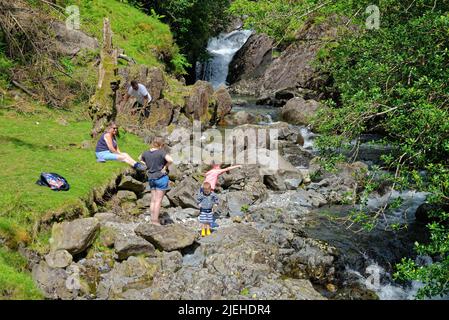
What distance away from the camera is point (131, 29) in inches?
1181

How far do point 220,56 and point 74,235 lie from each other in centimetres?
4113

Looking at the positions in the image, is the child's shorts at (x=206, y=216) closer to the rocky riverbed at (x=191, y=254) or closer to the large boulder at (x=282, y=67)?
the rocky riverbed at (x=191, y=254)

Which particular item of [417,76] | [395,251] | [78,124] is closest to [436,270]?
[417,76]

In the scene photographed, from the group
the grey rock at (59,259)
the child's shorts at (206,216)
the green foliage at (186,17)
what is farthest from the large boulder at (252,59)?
the grey rock at (59,259)

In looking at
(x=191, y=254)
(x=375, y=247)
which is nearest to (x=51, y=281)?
(x=191, y=254)

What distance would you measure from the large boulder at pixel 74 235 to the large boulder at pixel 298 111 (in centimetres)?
2108

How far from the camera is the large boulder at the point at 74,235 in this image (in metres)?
10.5

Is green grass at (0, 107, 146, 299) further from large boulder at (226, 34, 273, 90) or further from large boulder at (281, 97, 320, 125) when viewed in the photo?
large boulder at (226, 34, 273, 90)

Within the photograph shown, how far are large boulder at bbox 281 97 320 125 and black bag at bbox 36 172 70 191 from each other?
66.4 feet

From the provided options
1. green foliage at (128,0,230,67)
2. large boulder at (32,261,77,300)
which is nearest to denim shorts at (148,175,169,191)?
large boulder at (32,261,77,300)

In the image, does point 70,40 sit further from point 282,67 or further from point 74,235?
point 282,67

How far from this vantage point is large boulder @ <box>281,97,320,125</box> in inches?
1187

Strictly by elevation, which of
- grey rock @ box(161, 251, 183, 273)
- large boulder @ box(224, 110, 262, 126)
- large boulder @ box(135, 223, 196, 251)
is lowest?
grey rock @ box(161, 251, 183, 273)

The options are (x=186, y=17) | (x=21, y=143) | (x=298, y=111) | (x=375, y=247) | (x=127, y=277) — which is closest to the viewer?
(x=127, y=277)
